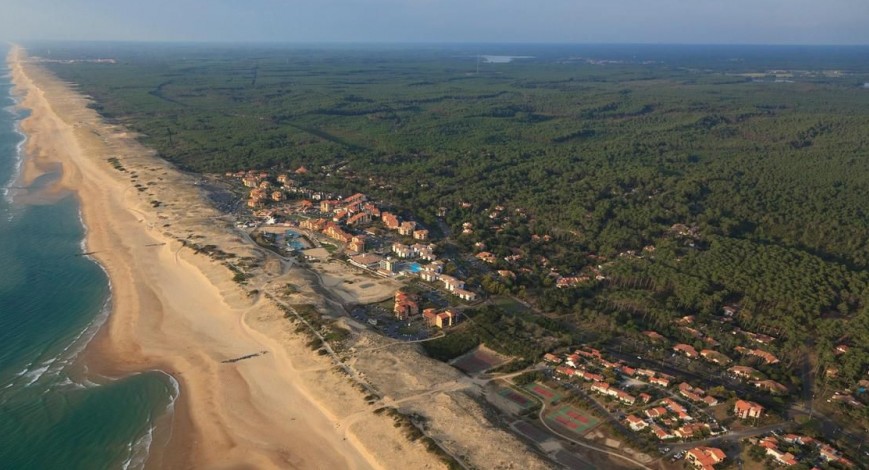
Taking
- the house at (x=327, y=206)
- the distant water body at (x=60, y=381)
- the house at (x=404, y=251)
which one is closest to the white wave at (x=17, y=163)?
the distant water body at (x=60, y=381)

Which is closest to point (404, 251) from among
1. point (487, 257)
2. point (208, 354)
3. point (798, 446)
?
point (487, 257)

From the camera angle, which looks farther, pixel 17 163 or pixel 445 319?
pixel 17 163

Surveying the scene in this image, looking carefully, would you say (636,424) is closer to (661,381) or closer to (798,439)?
(661,381)

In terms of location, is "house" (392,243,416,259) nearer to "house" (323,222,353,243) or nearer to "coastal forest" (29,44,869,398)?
"coastal forest" (29,44,869,398)

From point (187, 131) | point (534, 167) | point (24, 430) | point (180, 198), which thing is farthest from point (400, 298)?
point (187, 131)

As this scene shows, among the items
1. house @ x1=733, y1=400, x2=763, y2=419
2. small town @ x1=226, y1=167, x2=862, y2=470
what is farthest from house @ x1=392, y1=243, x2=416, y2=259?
house @ x1=733, y1=400, x2=763, y2=419

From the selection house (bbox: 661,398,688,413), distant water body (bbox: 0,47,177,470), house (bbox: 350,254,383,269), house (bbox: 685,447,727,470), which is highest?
house (bbox: 350,254,383,269)

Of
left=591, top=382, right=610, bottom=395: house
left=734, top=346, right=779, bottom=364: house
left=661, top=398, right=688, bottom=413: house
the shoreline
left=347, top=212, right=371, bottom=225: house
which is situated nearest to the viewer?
the shoreline
